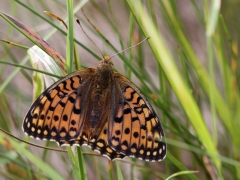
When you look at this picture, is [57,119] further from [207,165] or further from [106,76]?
[207,165]

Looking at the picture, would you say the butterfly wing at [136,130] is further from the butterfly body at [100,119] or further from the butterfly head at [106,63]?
the butterfly head at [106,63]

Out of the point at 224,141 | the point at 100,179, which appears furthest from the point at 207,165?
the point at 100,179

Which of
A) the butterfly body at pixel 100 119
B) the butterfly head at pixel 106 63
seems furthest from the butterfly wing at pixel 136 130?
the butterfly head at pixel 106 63

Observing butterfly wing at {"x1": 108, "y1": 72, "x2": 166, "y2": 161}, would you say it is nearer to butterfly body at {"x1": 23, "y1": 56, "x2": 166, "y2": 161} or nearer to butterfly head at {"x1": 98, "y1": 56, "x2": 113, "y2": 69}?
butterfly body at {"x1": 23, "y1": 56, "x2": 166, "y2": 161}

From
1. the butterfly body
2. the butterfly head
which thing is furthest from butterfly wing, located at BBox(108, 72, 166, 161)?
the butterfly head

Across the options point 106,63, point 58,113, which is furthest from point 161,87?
point 58,113

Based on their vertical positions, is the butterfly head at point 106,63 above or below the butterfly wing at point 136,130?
above
